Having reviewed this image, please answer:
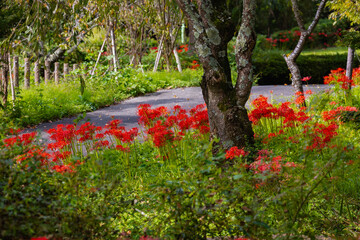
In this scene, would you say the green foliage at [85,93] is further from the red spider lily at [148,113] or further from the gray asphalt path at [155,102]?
the red spider lily at [148,113]

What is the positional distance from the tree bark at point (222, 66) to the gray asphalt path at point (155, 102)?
112 inches

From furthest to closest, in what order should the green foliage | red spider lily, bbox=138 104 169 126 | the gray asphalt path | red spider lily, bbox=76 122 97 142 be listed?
the green foliage, the gray asphalt path, red spider lily, bbox=138 104 169 126, red spider lily, bbox=76 122 97 142

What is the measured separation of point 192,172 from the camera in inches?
99.7

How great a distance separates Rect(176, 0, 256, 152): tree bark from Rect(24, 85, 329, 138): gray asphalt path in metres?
2.86

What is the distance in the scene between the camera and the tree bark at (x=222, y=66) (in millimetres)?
4379

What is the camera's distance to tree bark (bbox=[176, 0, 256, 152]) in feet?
14.4

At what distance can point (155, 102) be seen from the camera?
30.4 ft

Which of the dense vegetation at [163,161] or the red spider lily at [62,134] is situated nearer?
the dense vegetation at [163,161]

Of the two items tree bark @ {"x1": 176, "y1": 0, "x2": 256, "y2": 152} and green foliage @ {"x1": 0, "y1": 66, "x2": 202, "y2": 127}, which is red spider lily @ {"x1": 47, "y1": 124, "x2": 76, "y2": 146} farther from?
green foliage @ {"x1": 0, "y1": 66, "x2": 202, "y2": 127}

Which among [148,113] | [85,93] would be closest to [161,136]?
[148,113]

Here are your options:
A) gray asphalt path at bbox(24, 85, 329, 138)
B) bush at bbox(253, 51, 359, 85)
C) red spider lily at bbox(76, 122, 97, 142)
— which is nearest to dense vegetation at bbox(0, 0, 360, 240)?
red spider lily at bbox(76, 122, 97, 142)

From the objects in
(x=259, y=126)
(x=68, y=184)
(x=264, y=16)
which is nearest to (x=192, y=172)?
(x=68, y=184)

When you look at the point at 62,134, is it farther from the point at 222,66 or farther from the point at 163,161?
the point at 222,66

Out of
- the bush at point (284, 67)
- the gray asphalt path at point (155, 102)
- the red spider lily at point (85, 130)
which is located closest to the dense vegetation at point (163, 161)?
the red spider lily at point (85, 130)
